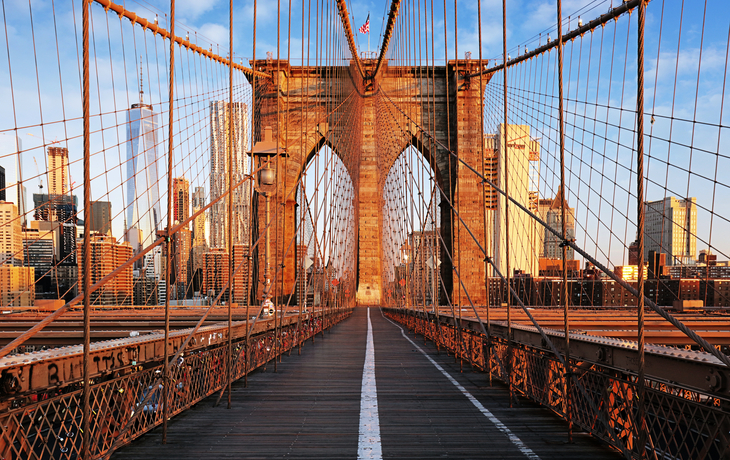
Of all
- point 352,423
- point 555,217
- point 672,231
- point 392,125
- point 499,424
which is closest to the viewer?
point 499,424

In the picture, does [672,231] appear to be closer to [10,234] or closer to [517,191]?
[517,191]

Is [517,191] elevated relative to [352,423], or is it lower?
elevated

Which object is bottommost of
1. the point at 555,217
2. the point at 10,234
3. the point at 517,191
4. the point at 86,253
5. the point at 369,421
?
the point at 369,421

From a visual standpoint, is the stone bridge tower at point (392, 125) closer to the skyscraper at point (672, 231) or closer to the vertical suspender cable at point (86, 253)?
the skyscraper at point (672, 231)

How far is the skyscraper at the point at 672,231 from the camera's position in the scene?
13.8 metres

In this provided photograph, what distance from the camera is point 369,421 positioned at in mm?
4781

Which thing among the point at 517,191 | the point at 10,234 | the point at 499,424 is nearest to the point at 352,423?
the point at 499,424

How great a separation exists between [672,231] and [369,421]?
13.0m

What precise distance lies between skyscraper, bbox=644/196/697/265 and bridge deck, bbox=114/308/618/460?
9.33 metres

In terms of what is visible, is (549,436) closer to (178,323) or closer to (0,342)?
(178,323)

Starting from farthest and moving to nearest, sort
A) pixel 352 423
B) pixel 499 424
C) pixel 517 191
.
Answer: pixel 517 191 < pixel 352 423 < pixel 499 424

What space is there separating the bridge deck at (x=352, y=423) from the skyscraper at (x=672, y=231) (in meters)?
9.33

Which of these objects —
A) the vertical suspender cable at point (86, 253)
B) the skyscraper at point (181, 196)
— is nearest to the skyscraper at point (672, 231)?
the vertical suspender cable at point (86, 253)

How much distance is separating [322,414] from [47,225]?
1538cm
